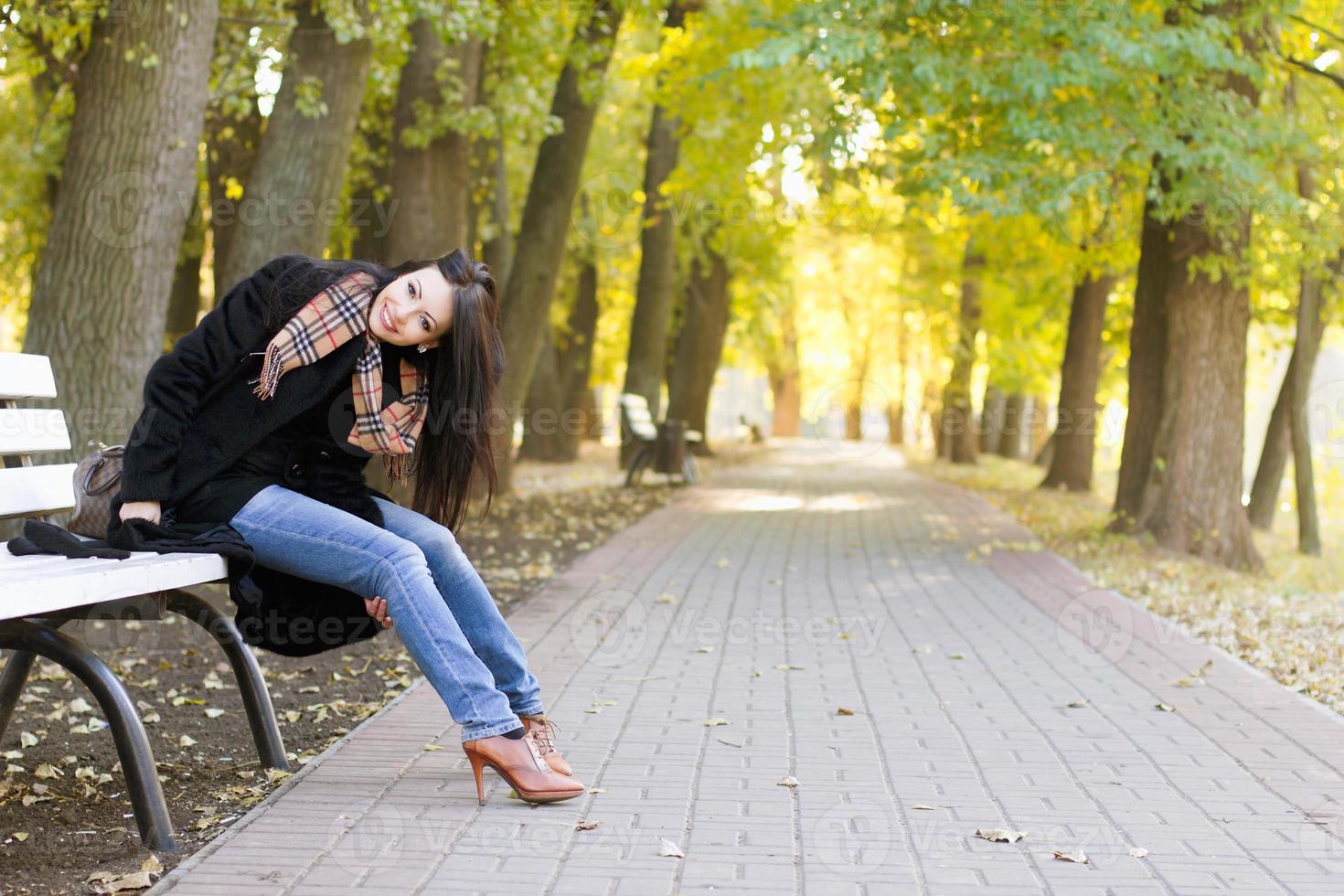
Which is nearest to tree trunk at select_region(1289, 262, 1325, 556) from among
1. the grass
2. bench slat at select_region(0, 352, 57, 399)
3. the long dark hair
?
the grass

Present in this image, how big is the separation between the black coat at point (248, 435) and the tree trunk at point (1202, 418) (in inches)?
351

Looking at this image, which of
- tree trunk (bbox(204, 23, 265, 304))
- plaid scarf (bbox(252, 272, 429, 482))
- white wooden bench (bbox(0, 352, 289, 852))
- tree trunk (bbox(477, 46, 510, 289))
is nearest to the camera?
white wooden bench (bbox(0, 352, 289, 852))

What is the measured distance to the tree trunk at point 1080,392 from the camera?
20.3 metres

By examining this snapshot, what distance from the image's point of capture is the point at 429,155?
477 inches

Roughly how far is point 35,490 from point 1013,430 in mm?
29504

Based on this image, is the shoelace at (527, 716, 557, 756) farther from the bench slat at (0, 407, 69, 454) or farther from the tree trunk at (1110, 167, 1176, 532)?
the tree trunk at (1110, 167, 1176, 532)

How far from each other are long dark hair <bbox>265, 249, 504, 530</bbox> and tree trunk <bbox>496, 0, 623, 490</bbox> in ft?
32.3

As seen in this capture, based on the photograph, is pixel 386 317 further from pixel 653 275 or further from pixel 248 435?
Answer: pixel 653 275

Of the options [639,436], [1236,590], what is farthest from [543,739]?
[639,436]

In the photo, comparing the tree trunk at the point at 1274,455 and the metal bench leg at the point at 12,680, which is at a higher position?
the tree trunk at the point at 1274,455

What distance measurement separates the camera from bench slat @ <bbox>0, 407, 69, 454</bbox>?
4203 millimetres

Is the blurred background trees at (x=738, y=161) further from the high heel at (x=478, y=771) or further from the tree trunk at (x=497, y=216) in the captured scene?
the high heel at (x=478, y=771)

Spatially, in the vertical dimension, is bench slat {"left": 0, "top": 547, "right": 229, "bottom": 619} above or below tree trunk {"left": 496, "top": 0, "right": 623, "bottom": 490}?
below

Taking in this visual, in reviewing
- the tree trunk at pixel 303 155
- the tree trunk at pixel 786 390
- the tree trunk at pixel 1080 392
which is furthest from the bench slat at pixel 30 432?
the tree trunk at pixel 786 390
